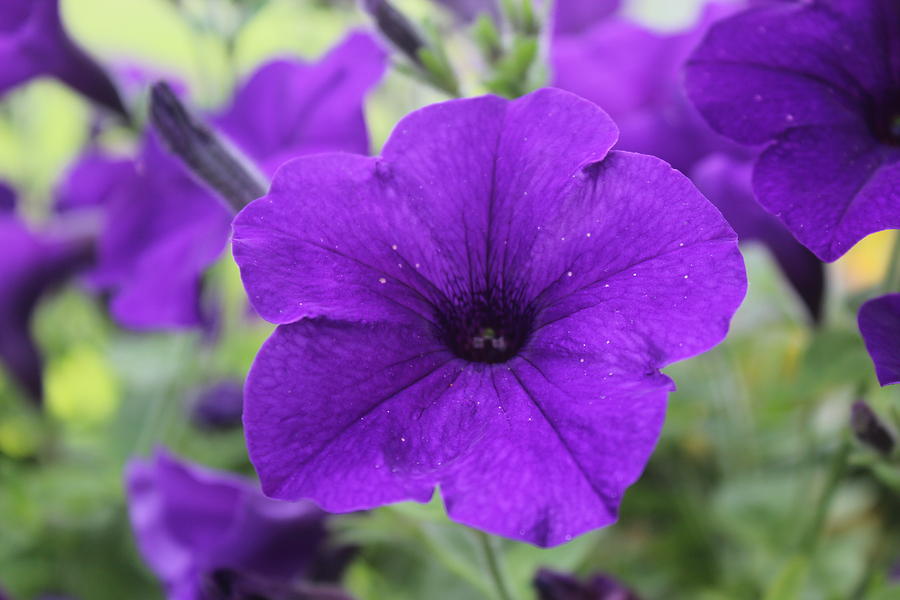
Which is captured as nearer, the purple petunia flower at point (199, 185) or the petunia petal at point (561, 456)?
the petunia petal at point (561, 456)

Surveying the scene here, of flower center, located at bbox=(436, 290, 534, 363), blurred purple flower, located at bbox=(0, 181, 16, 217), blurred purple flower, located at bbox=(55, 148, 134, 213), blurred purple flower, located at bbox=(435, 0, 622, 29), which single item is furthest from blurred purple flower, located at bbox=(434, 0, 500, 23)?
flower center, located at bbox=(436, 290, 534, 363)

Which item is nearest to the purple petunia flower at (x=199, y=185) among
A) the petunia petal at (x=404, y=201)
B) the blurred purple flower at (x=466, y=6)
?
the petunia petal at (x=404, y=201)

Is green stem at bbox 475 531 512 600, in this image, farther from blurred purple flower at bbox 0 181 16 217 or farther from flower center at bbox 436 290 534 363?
blurred purple flower at bbox 0 181 16 217

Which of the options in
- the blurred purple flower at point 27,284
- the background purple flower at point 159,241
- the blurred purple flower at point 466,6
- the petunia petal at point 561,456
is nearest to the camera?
the petunia petal at point 561,456

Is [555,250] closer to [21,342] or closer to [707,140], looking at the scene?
[707,140]

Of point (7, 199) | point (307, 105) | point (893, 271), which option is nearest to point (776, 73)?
point (893, 271)

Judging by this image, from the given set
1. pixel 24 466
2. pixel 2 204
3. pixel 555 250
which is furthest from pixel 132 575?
pixel 555 250

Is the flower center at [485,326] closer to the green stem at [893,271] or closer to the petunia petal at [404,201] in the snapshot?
the petunia petal at [404,201]
